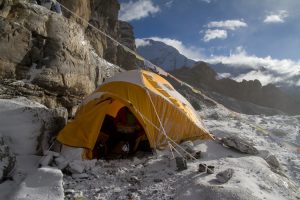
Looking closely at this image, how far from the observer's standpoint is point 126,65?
5200cm

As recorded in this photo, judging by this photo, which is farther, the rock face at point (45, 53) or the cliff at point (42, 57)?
the rock face at point (45, 53)

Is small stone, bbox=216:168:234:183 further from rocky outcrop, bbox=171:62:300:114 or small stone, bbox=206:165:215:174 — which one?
rocky outcrop, bbox=171:62:300:114

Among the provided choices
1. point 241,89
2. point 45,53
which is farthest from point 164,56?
point 45,53

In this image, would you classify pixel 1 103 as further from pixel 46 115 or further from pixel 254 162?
pixel 254 162

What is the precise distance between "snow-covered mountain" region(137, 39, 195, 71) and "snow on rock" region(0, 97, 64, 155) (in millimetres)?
127140

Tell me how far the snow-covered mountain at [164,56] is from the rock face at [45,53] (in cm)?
12309

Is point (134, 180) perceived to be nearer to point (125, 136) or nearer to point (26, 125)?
point (125, 136)

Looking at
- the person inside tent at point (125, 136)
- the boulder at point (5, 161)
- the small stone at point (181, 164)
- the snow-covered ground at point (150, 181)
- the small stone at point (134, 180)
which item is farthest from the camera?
the person inside tent at point (125, 136)

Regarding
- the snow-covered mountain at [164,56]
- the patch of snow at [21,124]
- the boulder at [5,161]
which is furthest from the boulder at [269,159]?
the snow-covered mountain at [164,56]

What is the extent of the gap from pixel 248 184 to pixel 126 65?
4660cm

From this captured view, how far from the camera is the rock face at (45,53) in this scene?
1042 cm

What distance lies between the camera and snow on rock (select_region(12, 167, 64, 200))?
5328 mm

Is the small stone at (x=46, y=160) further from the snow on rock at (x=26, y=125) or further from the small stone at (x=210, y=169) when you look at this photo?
the small stone at (x=210, y=169)

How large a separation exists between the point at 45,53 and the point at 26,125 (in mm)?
4061
